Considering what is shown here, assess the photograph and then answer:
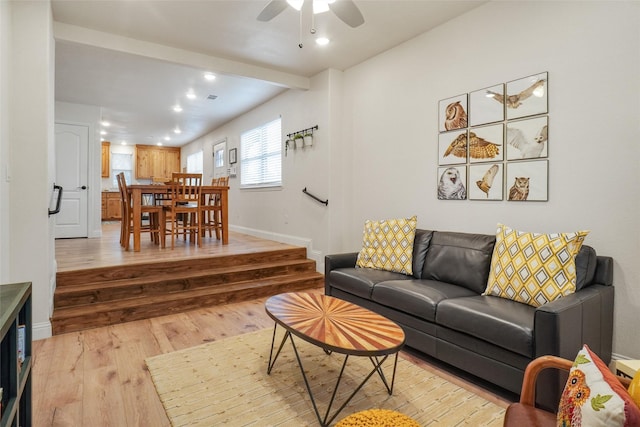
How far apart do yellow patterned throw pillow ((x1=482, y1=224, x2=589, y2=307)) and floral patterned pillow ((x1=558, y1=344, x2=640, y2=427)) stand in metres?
1.20

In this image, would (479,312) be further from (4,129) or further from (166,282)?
(4,129)

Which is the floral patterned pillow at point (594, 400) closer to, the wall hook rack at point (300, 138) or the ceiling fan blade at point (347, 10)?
the ceiling fan blade at point (347, 10)

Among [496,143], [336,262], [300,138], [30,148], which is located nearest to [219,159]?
[300,138]

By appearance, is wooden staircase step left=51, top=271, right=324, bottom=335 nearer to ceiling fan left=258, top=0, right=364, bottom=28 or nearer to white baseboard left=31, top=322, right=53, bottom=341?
white baseboard left=31, top=322, right=53, bottom=341

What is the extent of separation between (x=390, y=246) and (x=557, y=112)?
5.46 feet

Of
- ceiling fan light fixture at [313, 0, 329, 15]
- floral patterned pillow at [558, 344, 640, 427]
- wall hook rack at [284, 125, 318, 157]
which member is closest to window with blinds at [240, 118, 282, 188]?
wall hook rack at [284, 125, 318, 157]

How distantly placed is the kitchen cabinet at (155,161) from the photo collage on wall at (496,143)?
9.63 metres

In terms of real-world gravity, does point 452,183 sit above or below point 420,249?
above

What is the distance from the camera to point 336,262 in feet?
11.0

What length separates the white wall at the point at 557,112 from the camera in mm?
2195

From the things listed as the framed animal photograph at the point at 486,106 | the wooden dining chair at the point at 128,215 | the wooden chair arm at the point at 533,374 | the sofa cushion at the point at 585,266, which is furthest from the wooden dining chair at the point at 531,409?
the wooden dining chair at the point at 128,215

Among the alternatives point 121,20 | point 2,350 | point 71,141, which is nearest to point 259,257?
point 121,20

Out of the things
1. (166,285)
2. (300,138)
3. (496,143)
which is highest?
(300,138)

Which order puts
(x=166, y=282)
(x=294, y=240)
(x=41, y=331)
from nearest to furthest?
(x=41, y=331), (x=166, y=282), (x=294, y=240)
